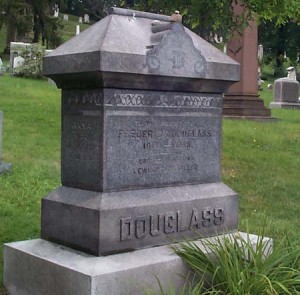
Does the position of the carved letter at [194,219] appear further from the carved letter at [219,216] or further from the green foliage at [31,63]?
the green foliage at [31,63]

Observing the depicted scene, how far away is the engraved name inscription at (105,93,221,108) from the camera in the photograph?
4.15m

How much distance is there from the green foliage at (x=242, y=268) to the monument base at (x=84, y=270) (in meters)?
0.13

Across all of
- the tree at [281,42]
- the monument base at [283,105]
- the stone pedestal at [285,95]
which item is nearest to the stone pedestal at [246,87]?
the monument base at [283,105]

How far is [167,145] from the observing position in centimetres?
448

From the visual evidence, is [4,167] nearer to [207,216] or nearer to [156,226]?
[207,216]

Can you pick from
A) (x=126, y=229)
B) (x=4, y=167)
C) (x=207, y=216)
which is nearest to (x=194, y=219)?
(x=207, y=216)

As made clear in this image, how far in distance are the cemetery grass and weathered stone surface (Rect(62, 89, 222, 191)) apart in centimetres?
82

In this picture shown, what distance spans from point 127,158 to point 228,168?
213 inches

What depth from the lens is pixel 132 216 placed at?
418cm

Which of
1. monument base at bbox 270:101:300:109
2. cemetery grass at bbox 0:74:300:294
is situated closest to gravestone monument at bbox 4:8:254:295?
cemetery grass at bbox 0:74:300:294

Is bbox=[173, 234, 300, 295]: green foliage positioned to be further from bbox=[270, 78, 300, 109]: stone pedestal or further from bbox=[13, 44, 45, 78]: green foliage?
bbox=[270, 78, 300, 109]: stone pedestal

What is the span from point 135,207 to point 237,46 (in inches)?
479

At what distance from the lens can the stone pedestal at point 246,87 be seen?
15.3 m

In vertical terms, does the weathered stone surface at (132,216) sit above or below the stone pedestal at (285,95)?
below
